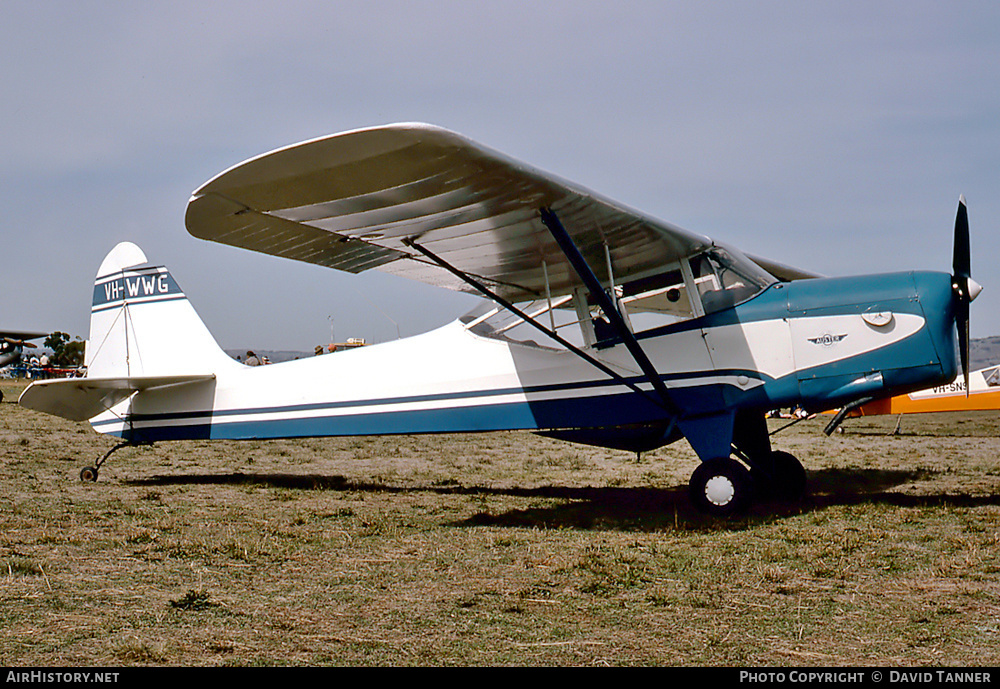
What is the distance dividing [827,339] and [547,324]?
264cm

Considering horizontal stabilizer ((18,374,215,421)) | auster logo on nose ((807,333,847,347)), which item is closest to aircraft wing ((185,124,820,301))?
auster logo on nose ((807,333,847,347))

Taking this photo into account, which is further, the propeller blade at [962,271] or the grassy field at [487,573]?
the propeller blade at [962,271]

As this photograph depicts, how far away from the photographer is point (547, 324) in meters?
7.50

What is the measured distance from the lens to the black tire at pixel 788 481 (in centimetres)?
693

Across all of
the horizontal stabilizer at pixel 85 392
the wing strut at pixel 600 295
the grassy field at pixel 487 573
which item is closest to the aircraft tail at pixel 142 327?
the horizontal stabilizer at pixel 85 392

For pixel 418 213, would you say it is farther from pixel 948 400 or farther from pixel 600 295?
pixel 948 400

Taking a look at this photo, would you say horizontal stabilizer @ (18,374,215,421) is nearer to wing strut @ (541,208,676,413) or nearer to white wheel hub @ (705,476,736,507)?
wing strut @ (541,208,676,413)

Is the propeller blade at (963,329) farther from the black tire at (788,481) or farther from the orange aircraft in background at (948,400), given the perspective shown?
the orange aircraft in background at (948,400)

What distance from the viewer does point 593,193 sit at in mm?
5383

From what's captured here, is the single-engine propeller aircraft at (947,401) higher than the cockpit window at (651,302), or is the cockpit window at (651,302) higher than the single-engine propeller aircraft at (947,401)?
the cockpit window at (651,302)

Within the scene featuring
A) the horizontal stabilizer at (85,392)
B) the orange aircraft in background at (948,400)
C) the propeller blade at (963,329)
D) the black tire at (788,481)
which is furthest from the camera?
the orange aircraft in background at (948,400)

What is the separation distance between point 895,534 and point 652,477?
12.8 feet

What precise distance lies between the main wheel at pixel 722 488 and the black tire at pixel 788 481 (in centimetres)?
152

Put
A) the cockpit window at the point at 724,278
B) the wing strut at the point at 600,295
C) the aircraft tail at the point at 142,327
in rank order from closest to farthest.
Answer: the wing strut at the point at 600,295 < the cockpit window at the point at 724,278 < the aircraft tail at the point at 142,327
